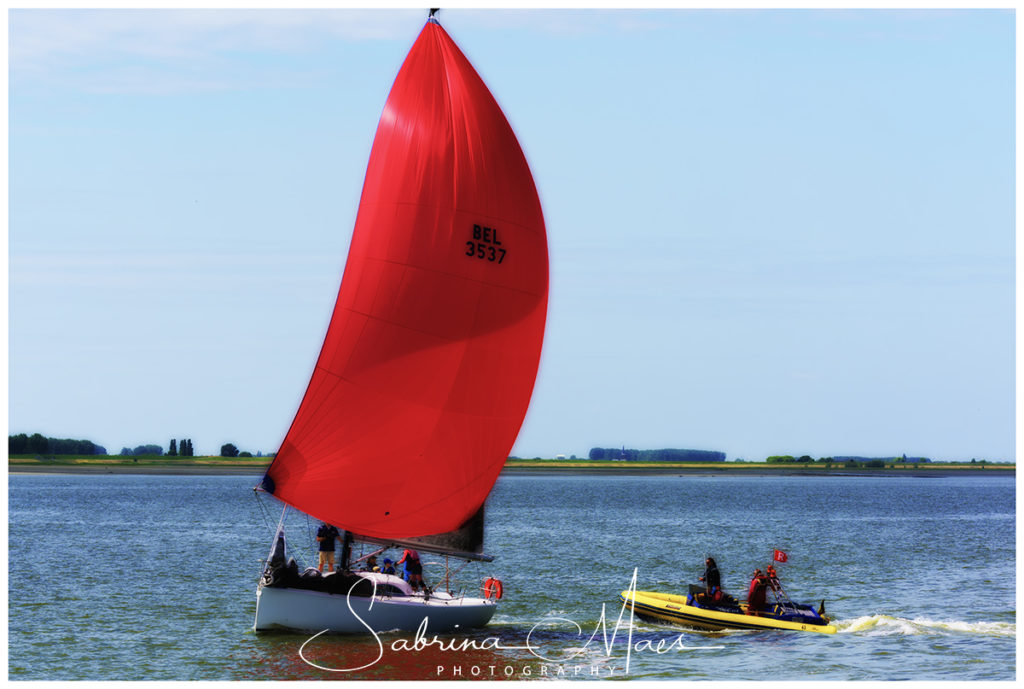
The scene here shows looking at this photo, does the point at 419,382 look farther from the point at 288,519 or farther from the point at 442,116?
the point at 288,519

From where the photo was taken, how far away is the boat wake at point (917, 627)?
3713 centimetres

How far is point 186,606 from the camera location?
42.4 metres

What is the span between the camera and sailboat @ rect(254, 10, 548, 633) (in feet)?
105

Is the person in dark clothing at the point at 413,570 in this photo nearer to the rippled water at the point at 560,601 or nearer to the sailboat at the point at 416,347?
the sailboat at the point at 416,347

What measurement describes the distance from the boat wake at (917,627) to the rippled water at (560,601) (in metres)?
0.09

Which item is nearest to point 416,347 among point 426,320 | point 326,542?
point 426,320

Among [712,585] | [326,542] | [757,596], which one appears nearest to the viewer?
[326,542]

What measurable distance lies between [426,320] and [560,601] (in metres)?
15.6

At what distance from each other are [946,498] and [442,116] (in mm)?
127948
